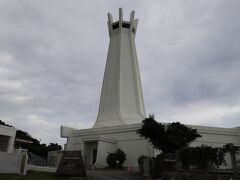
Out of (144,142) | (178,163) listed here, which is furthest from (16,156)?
(144,142)

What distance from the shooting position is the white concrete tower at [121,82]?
124 feet

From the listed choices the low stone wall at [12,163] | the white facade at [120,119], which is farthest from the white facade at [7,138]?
the white facade at [120,119]

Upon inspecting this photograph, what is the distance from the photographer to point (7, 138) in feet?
75.6

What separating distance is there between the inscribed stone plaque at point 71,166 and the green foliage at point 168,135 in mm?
7470

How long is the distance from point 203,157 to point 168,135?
28.9 ft

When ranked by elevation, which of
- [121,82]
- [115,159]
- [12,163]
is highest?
[121,82]

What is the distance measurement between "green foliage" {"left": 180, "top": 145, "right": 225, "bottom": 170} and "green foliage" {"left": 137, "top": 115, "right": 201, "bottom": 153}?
7194 mm

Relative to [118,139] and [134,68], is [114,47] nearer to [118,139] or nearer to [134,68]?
[134,68]

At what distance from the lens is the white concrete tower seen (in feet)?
124

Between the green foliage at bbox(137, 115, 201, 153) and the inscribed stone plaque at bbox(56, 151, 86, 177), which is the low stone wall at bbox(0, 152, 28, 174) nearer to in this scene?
the inscribed stone plaque at bbox(56, 151, 86, 177)

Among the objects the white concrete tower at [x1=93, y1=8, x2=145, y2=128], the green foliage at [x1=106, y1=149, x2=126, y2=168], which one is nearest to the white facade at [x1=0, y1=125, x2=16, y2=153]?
the green foliage at [x1=106, y1=149, x2=126, y2=168]

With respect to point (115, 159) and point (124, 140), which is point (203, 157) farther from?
point (124, 140)

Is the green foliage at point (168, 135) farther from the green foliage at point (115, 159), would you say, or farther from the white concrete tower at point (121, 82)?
the white concrete tower at point (121, 82)

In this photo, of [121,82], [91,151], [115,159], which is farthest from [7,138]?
[121,82]
